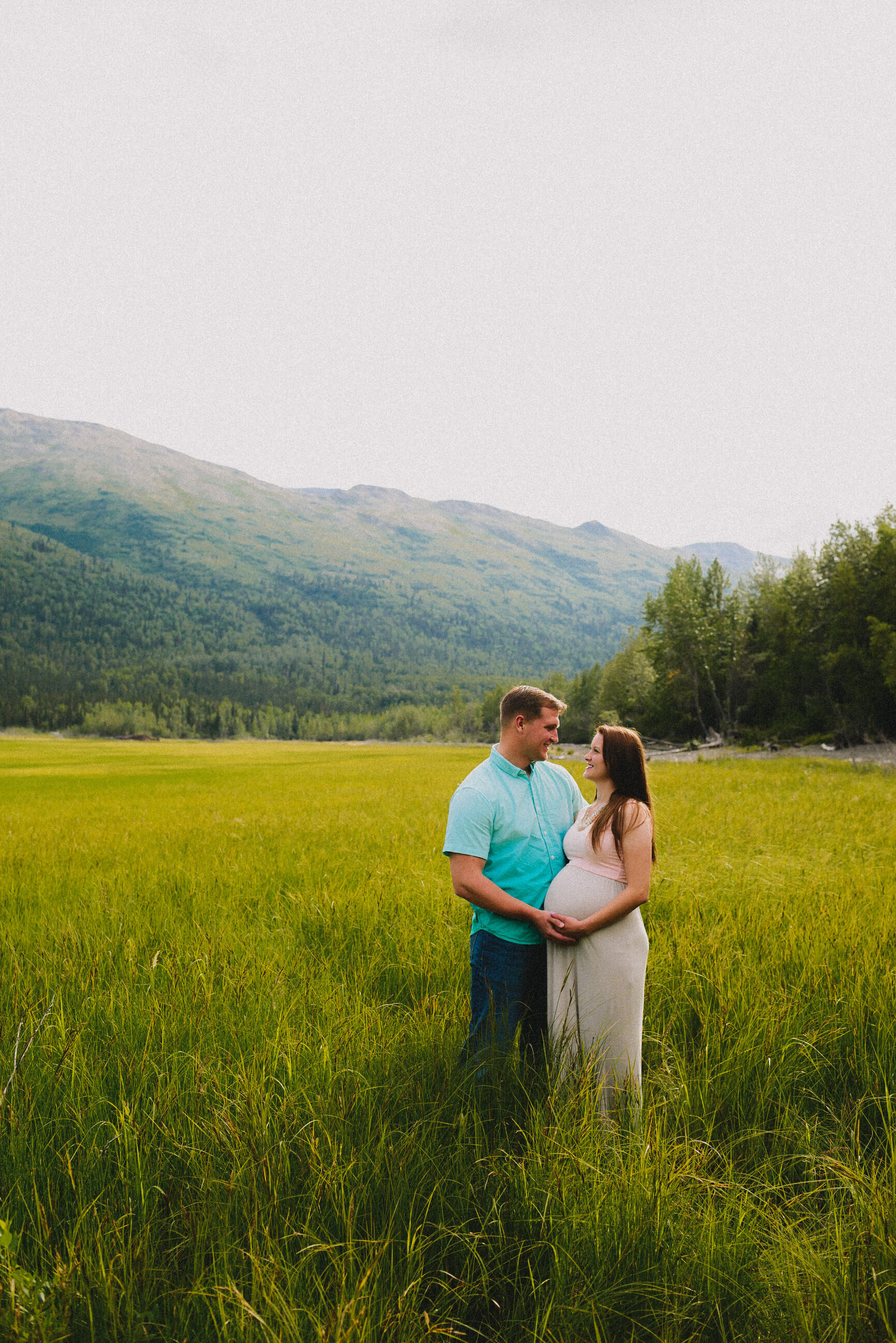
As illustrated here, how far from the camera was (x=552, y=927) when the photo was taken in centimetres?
318

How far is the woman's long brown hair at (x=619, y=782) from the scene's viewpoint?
3184 millimetres

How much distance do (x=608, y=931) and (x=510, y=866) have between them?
0.61 m

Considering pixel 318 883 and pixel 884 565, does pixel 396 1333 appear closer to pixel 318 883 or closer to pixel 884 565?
pixel 318 883

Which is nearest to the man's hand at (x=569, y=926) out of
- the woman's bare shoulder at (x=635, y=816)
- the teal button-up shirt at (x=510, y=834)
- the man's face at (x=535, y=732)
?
the teal button-up shirt at (x=510, y=834)

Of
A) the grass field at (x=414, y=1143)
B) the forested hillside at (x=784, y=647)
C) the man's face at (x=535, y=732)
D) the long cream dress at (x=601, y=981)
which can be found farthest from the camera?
the forested hillside at (x=784, y=647)

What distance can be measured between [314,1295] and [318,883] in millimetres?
5946

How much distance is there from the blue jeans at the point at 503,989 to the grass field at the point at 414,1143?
24cm

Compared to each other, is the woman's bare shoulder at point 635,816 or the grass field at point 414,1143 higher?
the woman's bare shoulder at point 635,816

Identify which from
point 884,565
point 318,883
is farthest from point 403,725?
point 318,883

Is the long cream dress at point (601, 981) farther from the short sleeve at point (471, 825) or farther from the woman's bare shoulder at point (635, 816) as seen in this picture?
the short sleeve at point (471, 825)

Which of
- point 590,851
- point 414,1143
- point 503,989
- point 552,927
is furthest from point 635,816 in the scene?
point 414,1143

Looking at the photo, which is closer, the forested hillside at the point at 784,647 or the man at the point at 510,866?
the man at the point at 510,866

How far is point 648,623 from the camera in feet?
181

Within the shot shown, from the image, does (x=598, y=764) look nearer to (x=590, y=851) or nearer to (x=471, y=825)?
(x=590, y=851)
